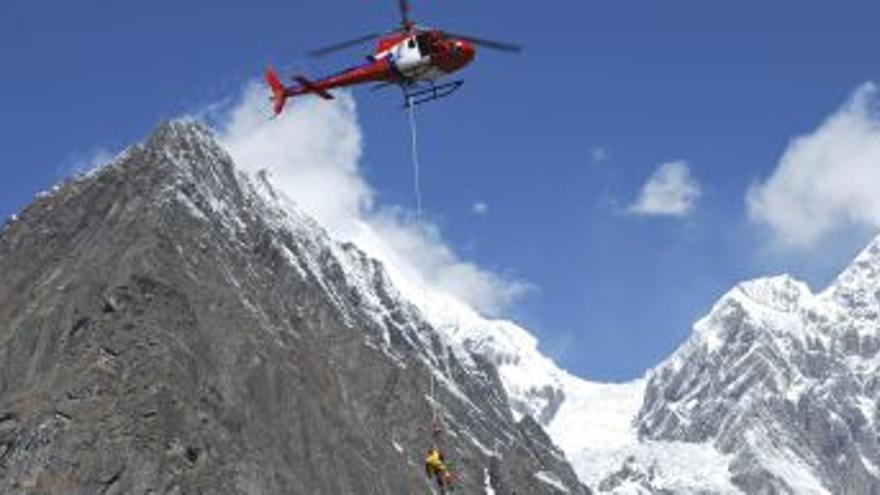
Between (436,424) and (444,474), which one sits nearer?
(444,474)

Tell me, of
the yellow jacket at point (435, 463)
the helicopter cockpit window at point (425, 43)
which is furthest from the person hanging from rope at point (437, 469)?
the helicopter cockpit window at point (425, 43)

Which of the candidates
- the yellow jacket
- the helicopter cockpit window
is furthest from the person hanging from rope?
the helicopter cockpit window

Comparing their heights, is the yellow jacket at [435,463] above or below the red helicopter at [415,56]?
below

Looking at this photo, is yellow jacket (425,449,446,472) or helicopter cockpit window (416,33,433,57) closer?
yellow jacket (425,449,446,472)

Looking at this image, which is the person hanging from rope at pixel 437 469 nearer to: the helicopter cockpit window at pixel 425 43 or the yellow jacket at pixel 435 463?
the yellow jacket at pixel 435 463

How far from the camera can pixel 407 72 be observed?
97188 millimetres

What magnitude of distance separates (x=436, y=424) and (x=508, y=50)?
16.2 meters

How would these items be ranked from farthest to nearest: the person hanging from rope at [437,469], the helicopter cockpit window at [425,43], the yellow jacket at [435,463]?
the helicopter cockpit window at [425,43] → the person hanging from rope at [437,469] → the yellow jacket at [435,463]

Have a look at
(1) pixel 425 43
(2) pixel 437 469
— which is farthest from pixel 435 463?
(1) pixel 425 43

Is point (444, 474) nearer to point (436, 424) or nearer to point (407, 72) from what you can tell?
point (436, 424)

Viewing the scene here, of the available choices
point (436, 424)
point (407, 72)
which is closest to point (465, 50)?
point (407, 72)

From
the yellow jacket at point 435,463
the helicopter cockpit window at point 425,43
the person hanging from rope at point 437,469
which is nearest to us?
the yellow jacket at point 435,463

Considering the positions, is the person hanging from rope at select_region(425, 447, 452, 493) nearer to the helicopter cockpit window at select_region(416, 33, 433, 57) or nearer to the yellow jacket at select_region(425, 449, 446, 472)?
the yellow jacket at select_region(425, 449, 446, 472)

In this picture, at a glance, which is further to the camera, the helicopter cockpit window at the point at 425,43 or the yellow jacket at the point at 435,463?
the helicopter cockpit window at the point at 425,43
